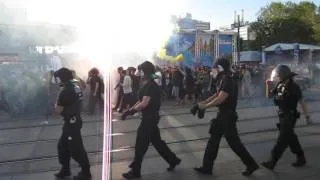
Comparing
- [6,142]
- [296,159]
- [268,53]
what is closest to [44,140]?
[6,142]

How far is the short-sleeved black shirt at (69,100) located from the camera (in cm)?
691

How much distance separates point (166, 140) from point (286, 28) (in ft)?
196

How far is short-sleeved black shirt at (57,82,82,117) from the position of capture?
691 cm

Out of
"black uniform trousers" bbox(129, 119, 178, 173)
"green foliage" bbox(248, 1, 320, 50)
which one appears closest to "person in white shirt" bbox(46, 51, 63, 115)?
"black uniform trousers" bbox(129, 119, 178, 173)

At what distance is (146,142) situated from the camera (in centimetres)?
699

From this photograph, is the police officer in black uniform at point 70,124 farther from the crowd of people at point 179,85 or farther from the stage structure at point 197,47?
the stage structure at point 197,47

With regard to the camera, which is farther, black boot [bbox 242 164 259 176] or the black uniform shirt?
the black uniform shirt

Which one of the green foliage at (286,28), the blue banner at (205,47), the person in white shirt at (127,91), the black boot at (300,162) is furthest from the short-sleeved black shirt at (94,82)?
the green foliage at (286,28)

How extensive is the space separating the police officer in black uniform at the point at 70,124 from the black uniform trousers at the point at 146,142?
0.68 meters

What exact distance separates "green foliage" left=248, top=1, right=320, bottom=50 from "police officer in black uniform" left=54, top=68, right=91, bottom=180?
60.3 m

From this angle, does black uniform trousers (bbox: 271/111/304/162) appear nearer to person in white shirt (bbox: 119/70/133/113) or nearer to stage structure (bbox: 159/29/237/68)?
person in white shirt (bbox: 119/70/133/113)

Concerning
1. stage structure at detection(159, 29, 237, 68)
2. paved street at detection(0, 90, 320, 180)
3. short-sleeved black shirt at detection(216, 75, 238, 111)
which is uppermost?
stage structure at detection(159, 29, 237, 68)

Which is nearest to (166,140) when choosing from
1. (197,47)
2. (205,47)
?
(197,47)

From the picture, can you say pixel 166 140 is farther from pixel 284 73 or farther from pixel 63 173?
pixel 284 73
